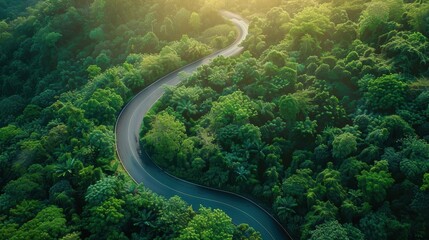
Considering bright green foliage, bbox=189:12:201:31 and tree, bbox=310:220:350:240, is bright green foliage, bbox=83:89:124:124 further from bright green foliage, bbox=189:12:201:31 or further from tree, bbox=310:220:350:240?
tree, bbox=310:220:350:240

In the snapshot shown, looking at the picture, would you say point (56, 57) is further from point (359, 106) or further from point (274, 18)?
point (359, 106)

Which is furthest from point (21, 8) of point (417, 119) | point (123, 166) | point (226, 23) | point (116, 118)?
point (417, 119)

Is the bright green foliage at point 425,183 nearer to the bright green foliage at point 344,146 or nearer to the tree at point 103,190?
the bright green foliage at point 344,146

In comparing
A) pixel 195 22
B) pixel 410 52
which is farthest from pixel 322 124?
pixel 195 22

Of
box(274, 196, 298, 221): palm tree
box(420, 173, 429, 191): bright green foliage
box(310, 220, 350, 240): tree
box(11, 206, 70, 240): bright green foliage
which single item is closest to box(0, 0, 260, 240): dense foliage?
box(11, 206, 70, 240): bright green foliage

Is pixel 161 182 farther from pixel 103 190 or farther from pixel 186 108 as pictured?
pixel 186 108

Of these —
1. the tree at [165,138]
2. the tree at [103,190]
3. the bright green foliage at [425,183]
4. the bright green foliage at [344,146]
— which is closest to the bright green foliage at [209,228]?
the tree at [103,190]
